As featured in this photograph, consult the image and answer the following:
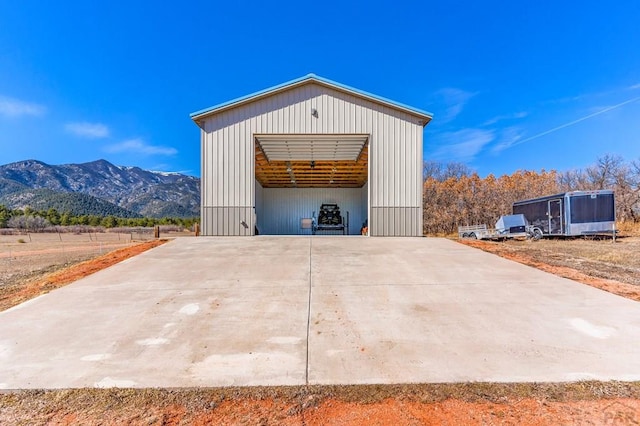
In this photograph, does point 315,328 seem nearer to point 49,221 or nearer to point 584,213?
point 584,213

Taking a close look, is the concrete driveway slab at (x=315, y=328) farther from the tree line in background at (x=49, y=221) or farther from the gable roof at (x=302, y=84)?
the tree line in background at (x=49, y=221)

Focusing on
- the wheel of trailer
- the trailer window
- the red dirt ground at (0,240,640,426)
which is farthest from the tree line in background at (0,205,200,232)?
the red dirt ground at (0,240,640,426)

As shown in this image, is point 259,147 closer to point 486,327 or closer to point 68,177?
point 486,327

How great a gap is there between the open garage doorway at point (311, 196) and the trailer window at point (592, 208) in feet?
32.5

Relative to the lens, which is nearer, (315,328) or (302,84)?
(315,328)

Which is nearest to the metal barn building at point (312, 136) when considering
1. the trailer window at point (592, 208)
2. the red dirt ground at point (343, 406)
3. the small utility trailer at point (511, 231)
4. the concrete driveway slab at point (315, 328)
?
the concrete driveway slab at point (315, 328)

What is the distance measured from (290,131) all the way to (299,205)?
1055 centimetres

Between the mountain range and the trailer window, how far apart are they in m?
85.4

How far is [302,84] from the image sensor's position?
1248 cm

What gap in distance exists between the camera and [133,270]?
23.9 feet

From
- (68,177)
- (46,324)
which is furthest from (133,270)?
(68,177)

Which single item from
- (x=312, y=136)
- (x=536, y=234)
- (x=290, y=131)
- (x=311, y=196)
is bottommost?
(x=536, y=234)

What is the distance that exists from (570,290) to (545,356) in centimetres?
312

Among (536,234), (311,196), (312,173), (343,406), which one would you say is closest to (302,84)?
(312,173)
